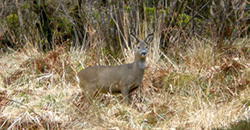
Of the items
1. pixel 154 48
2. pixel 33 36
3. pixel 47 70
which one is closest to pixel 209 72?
pixel 154 48

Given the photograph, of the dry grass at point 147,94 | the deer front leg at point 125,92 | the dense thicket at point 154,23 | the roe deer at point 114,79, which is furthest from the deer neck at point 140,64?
the dense thicket at point 154,23

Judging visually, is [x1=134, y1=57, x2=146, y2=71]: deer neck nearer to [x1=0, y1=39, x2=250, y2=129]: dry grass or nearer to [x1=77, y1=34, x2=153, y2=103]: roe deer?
[x1=77, y1=34, x2=153, y2=103]: roe deer

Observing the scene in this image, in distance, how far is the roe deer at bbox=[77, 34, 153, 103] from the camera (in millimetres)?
7000

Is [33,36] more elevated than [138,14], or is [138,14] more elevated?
[138,14]

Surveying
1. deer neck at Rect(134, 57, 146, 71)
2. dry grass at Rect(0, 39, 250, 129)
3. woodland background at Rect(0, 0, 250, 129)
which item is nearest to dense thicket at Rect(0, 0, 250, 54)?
woodland background at Rect(0, 0, 250, 129)

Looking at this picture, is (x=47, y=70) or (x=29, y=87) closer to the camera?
(x=29, y=87)

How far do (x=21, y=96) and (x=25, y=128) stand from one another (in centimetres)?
113

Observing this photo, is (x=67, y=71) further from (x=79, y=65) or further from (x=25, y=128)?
(x=25, y=128)

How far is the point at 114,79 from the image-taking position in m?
7.08

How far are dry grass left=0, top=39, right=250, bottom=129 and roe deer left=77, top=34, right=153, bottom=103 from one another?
0.24 m

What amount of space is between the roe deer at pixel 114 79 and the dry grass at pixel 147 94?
238 mm

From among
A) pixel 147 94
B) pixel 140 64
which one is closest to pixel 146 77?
pixel 147 94

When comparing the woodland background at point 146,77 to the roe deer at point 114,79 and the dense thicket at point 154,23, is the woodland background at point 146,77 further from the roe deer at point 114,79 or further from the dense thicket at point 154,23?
the roe deer at point 114,79

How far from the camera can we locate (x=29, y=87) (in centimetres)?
805
